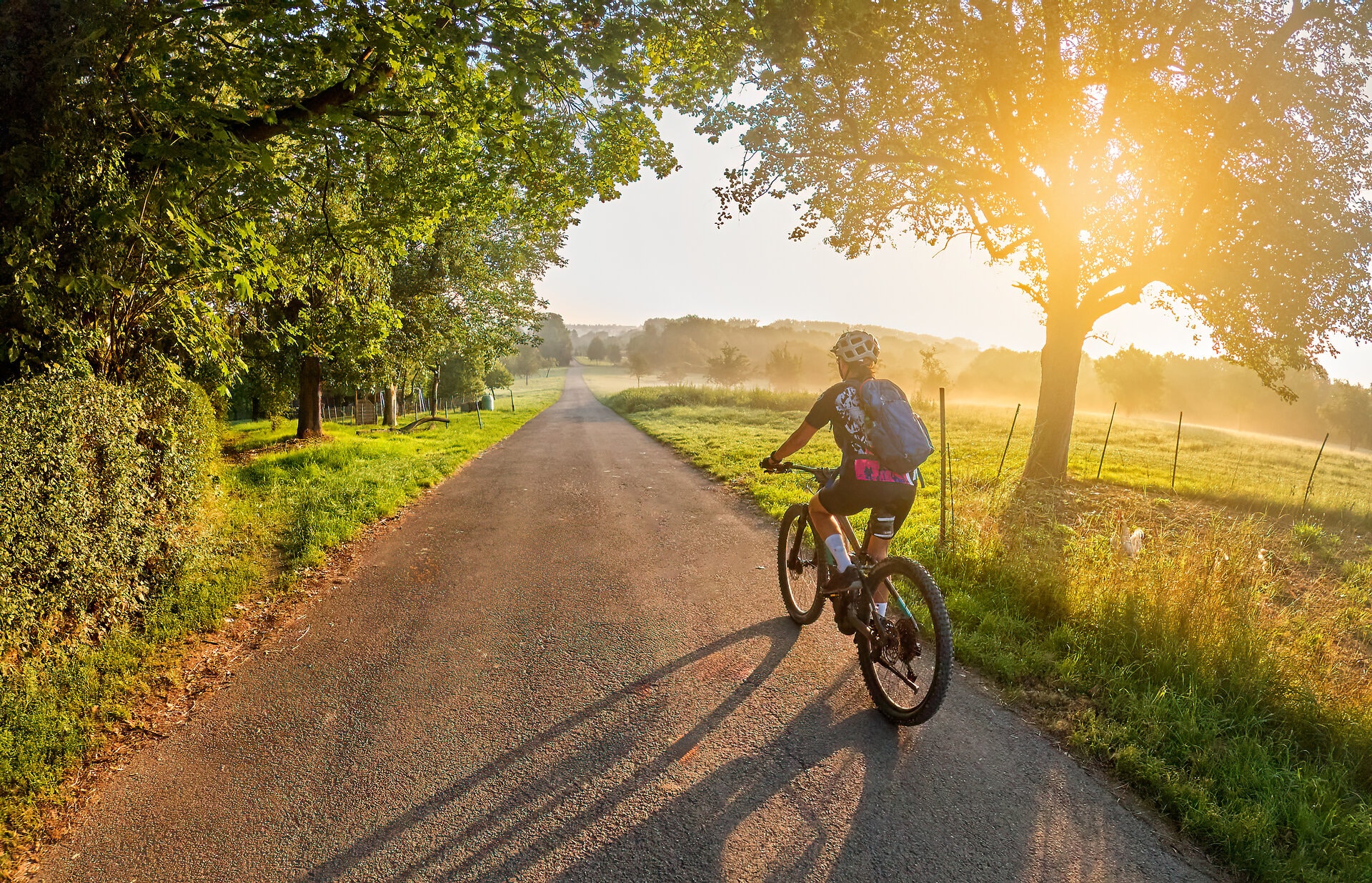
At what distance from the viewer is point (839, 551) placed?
4.18m

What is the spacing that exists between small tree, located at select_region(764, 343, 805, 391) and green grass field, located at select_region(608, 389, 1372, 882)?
6780 centimetres

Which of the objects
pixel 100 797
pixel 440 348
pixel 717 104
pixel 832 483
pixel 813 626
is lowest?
pixel 100 797

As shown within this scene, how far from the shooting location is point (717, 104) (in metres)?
9.66

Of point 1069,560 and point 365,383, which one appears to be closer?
point 1069,560

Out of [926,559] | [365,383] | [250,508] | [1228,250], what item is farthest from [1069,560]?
[365,383]

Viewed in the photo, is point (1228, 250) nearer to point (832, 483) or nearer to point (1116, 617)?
point (1116, 617)

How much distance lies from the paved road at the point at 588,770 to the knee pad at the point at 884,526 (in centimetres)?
108

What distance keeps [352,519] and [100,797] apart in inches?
215

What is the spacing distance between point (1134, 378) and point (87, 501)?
7680cm

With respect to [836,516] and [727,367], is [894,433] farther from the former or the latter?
[727,367]

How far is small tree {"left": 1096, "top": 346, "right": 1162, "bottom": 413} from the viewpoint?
202ft

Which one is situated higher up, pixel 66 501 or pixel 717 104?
pixel 717 104

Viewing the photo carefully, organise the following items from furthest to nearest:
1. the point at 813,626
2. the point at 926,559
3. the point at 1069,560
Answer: the point at 926,559, the point at 1069,560, the point at 813,626

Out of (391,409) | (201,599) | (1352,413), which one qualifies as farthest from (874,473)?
(1352,413)
